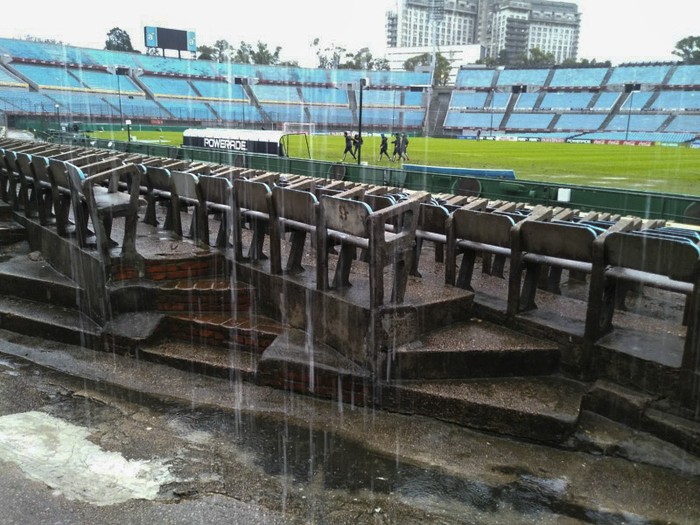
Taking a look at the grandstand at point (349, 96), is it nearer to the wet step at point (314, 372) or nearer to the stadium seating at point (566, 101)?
the stadium seating at point (566, 101)

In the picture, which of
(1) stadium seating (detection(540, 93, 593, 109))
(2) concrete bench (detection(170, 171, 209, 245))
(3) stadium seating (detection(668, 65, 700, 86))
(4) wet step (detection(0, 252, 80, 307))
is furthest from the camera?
(1) stadium seating (detection(540, 93, 593, 109))

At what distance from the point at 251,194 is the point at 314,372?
2136mm

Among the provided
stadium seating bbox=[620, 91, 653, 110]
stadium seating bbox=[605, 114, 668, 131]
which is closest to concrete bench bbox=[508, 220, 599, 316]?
stadium seating bbox=[605, 114, 668, 131]

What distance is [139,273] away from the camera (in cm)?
560

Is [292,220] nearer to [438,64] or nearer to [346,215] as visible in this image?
[346,215]

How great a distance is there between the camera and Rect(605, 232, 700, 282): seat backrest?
3.53 meters

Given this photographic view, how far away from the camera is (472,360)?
4.17 meters

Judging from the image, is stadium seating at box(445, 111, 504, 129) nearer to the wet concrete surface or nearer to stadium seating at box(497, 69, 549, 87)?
stadium seating at box(497, 69, 549, 87)

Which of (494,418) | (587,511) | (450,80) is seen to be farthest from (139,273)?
(450,80)

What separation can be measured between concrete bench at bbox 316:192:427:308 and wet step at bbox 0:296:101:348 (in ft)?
8.00

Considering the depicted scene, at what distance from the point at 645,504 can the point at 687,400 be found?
2.57 feet

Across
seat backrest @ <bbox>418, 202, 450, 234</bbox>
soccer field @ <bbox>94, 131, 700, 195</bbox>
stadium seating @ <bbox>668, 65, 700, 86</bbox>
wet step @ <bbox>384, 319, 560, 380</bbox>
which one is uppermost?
stadium seating @ <bbox>668, 65, 700, 86</bbox>

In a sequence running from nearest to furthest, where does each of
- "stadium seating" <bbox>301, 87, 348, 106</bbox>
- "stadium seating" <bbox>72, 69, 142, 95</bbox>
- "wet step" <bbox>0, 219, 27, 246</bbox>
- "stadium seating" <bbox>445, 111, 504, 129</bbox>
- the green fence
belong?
"wet step" <bbox>0, 219, 27, 246</bbox>
the green fence
"stadium seating" <bbox>72, 69, 142, 95</bbox>
"stadium seating" <bbox>445, 111, 504, 129</bbox>
"stadium seating" <bbox>301, 87, 348, 106</bbox>

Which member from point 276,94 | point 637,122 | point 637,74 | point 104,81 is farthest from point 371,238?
point 637,74
